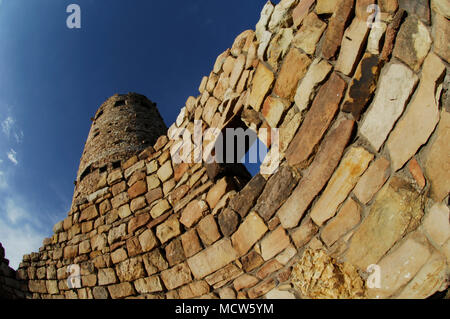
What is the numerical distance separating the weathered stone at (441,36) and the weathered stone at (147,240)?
297 centimetres

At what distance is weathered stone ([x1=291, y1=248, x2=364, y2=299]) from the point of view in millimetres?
1628

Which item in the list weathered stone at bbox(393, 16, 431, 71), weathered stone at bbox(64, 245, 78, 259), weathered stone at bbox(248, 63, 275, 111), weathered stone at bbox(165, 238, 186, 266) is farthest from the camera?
weathered stone at bbox(64, 245, 78, 259)

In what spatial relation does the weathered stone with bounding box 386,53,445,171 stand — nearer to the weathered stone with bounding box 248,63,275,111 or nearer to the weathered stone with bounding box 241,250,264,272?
the weathered stone with bounding box 248,63,275,111

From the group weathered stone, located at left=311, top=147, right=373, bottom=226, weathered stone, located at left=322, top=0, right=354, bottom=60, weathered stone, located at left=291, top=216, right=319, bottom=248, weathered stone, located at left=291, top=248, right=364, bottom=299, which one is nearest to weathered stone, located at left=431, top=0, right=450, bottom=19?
weathered stone, located at left=322, top=0, right=354, bottom=60

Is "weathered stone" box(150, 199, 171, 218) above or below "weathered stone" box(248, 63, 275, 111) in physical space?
below

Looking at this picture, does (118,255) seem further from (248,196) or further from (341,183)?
(341,183)

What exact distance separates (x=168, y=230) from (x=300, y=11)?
252cm

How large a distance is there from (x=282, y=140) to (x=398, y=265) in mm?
1120

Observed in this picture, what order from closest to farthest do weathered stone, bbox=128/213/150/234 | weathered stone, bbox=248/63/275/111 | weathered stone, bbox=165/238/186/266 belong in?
1. weathered stone, bbox=248/63/275/111
2. weathered stone, bbox=165/238/186/266
3. weathered stone, bbox=128/213/150/234

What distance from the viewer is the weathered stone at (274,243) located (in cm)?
202

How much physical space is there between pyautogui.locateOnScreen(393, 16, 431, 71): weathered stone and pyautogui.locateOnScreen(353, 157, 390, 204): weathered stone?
0.58 meters

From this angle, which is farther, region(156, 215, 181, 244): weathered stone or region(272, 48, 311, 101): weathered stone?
region(156, 215, 181, 244): weathered stone

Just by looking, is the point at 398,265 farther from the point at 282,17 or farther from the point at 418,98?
the point at 282,17

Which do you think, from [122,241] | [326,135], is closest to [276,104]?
[326,135]
